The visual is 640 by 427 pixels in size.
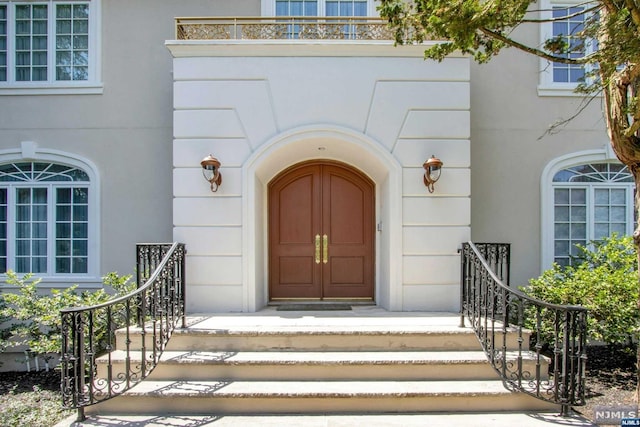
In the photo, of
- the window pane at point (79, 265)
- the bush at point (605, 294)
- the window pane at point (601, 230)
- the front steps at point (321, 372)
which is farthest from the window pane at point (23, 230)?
the window pane at point (601, 230)

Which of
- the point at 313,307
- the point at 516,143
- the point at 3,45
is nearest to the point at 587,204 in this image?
the point at 516,143

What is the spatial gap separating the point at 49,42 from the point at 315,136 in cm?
484

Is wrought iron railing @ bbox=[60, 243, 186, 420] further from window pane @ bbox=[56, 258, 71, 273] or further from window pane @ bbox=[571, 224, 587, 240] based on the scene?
window pane @ bbox=[571, 224, 587, 240]

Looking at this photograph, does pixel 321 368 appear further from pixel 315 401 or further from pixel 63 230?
pixel 63 230

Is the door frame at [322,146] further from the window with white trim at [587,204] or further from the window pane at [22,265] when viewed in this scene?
the window pane at [22,265]

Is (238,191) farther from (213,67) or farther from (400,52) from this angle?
(400,52)

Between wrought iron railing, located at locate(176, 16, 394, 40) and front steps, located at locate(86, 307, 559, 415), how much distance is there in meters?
4.06

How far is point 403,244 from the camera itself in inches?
234

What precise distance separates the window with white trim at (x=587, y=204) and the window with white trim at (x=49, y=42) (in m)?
8.10

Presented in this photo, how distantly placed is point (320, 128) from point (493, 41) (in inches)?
96.1

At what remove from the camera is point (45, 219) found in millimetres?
6961

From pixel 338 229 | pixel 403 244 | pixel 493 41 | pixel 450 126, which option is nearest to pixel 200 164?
pixel 338 229

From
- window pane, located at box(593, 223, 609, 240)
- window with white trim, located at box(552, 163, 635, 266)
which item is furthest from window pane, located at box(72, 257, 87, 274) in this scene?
window pane, located at box(593, 223, 609, 240)

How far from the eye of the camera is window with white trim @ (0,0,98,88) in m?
6.91
